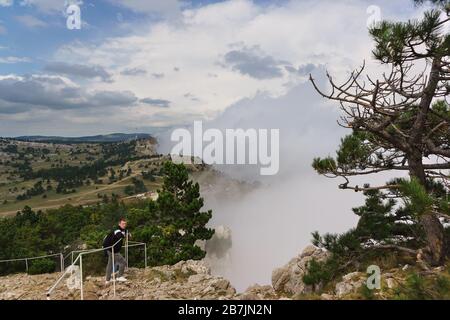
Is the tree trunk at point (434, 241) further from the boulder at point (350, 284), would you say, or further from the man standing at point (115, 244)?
the man standing at point (115, 244)

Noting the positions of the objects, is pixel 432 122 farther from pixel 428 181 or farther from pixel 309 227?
pixel 309 227

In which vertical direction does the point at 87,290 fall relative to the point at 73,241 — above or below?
above

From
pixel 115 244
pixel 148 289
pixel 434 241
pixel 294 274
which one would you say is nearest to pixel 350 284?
pixel 434 241

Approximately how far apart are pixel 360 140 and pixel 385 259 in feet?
11.5

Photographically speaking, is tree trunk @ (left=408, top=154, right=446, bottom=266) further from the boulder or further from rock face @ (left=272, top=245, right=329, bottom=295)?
rock face @ (left=272, top=245, right=329, bottom=295)

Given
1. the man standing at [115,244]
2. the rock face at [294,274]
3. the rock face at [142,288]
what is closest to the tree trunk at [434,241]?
the rock face at [142,288]

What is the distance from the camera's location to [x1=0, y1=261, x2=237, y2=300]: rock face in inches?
405

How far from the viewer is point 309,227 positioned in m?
126

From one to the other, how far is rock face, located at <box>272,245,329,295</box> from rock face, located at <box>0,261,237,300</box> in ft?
13.3

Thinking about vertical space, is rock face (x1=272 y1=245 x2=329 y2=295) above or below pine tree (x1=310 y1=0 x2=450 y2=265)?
below

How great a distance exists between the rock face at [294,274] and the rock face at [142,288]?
4.07m

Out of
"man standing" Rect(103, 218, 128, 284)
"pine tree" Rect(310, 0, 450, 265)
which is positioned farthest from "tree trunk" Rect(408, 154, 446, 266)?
"man standing" Rect(103, 218, 128, 284)
